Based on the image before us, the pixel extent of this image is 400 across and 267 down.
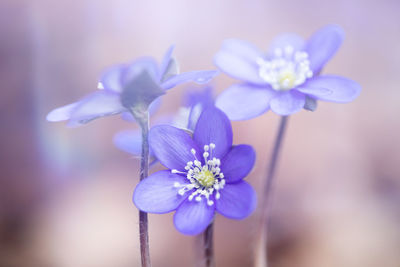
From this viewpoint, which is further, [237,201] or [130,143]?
[130,143]

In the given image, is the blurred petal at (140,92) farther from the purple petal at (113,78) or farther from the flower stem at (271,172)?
the flower stem at (271,172)

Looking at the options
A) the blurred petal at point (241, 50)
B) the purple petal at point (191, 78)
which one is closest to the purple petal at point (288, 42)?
the blurred petal at point (241, 50)

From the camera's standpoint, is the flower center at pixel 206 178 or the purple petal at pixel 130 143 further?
the purple petal at pixel 130 143

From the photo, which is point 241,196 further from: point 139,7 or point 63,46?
point 139,7

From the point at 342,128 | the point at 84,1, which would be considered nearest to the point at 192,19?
the point at 84,1

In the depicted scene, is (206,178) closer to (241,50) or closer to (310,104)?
(310,104)

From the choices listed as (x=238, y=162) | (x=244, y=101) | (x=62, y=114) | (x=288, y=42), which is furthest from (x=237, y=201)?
(x=288, y=42)

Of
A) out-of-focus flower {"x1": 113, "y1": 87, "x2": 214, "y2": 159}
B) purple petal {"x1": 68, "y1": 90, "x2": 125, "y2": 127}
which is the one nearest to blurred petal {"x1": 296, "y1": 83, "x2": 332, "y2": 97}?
out-of-focus flower {"x1": 113, "y1": 87, "x2": 214, "y2": 159}
